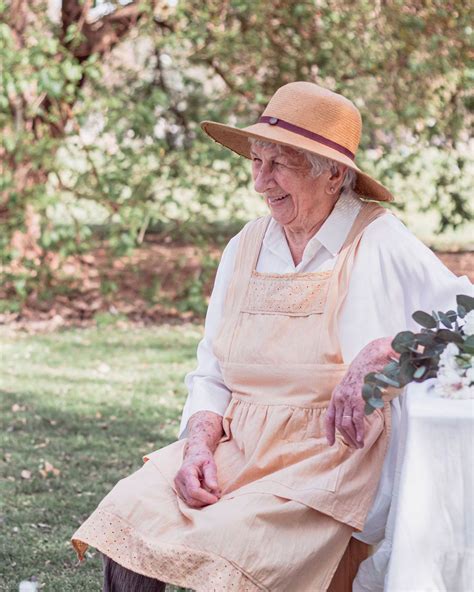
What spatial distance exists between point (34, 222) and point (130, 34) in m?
1.82

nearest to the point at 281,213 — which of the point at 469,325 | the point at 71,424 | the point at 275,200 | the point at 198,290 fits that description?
the point at 275,200

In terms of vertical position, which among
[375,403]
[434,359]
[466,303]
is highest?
[466,303]

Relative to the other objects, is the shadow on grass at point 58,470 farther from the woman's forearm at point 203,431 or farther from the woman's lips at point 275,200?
the woman's lips at point 275,200

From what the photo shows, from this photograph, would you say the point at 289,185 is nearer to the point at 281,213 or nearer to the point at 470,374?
the point at 281,213

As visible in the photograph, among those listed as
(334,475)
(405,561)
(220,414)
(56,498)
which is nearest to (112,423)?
(56,498)

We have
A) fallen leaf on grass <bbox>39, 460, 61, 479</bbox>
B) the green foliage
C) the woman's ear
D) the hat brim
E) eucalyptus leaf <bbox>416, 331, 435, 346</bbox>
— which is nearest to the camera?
eucalyptus leaf <bbox>416, 331, 435, 346</bbox>

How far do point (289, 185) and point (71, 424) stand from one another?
3.38 meters

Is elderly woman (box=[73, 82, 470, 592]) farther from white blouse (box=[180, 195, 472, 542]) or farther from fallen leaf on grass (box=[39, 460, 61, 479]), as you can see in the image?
fallen leaf on grass (box=[39, 460, 61, 479])

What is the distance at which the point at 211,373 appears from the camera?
2896 millimetres

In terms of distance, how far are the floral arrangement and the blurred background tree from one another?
6.64 m

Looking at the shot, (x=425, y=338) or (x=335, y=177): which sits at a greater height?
(x=335, y=177)

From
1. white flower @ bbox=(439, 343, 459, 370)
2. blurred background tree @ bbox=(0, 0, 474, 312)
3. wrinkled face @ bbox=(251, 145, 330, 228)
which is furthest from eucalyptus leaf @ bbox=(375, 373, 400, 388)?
blurred background tree @ bbox=(0, 0, 474, 312)

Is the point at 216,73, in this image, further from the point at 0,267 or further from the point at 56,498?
the point at 56,498

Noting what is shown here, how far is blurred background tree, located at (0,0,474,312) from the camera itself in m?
8.82
